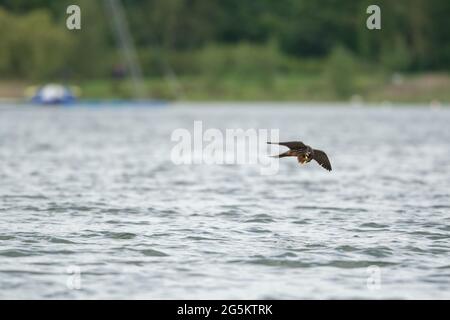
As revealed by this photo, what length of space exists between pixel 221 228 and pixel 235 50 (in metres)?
117

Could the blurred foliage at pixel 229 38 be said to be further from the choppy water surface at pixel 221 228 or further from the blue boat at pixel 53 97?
the choppy water surface at pixel 221 228

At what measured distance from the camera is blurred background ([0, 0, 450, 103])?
12888 cm

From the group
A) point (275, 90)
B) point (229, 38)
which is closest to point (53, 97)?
point (275, 90)

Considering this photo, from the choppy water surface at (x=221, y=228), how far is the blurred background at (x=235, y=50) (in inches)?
3415

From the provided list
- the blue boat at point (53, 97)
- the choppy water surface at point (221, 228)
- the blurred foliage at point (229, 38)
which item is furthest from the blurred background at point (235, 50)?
the choppy water surface at point (221, 228)

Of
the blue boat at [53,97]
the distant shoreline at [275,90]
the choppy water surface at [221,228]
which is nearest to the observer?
the choppy water surface at [221,228]

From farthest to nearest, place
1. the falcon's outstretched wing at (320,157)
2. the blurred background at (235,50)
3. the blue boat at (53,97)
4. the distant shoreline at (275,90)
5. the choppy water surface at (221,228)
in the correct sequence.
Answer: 1. the blurred background at (235,50)
2. the distant shoreline at (275,90)
3. the blue boat at (53,97)
4. the falcon's outstretched wing at (320,157)
5. the choppy water surface at (221,228)

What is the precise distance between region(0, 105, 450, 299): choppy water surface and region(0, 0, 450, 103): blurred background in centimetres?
8673

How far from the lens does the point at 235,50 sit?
138250 millimetres

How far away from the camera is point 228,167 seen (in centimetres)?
3891

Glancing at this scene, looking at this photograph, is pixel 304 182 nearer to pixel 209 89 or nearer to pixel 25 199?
pixel 25 199

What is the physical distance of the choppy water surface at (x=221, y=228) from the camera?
17250 mm

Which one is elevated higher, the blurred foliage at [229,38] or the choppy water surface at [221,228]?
the blurred foliage at [229,38]

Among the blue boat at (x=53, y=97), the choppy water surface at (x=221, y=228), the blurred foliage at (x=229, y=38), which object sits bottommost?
the blue boat at (x=53, y=97)
